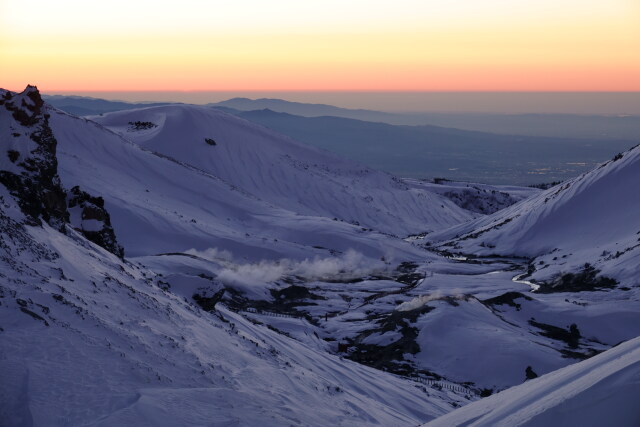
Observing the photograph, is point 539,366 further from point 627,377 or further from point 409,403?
point 627,377

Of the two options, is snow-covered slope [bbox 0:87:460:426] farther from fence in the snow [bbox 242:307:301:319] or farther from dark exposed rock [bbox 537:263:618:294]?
dark exposed rock [bbox 537:263:618:294]

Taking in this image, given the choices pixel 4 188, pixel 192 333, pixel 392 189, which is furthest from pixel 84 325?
pixel 392 189

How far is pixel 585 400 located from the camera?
20.7 ft

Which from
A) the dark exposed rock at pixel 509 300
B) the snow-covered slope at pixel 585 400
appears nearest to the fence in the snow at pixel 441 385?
the dark exposed rock at pixel 509 300

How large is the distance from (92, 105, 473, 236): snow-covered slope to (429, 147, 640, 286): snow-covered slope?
49.1ft

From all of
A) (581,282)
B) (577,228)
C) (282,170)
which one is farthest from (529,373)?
(282,170)

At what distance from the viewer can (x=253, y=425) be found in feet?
34.3

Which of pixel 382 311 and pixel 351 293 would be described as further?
pixel 351 293

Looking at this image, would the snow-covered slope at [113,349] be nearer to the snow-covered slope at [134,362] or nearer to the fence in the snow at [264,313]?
the snow-covered slope at [134,362]

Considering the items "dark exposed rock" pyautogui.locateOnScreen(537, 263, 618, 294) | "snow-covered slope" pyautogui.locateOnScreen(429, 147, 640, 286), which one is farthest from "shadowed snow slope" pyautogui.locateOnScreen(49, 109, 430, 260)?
"dark exposed rock" pyautogui.locateOnScreen(537, 263, 618, 294)

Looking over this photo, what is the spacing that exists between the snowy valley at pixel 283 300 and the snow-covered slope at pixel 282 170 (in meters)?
0.86

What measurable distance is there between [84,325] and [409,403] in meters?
9.56

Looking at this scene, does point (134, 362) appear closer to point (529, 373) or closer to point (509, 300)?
point (529, 373)

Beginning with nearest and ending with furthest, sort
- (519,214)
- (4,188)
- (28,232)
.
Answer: (28,232) < (4,188) < (519,214)
